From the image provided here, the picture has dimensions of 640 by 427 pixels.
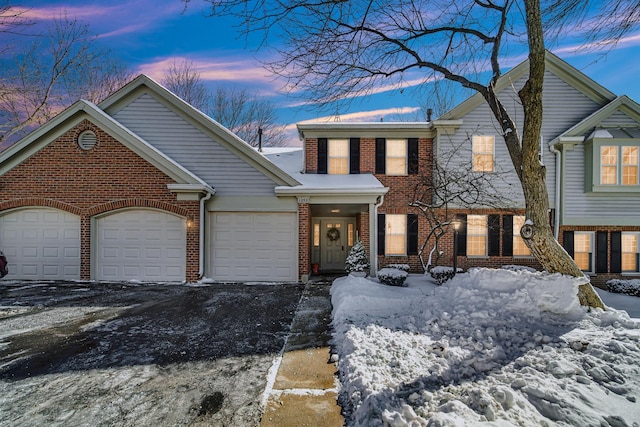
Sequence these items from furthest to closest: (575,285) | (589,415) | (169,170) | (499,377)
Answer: (169,170), (575,285), (499,377), (589,415)

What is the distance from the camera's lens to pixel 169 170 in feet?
32.6

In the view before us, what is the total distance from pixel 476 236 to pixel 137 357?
39.6ft

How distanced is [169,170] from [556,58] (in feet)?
51.2

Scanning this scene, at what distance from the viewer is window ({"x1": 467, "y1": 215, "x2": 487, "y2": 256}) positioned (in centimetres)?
1218

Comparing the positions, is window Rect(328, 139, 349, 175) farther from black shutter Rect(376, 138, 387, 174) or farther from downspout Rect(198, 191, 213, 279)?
downspout Rect(198, 191, 213, 279)

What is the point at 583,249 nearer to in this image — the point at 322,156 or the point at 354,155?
the point at 354,155

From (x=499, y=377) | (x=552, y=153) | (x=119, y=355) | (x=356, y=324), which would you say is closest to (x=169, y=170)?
(x=119, y=355)

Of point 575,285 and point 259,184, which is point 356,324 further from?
point 259,184

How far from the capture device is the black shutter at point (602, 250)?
471 inches

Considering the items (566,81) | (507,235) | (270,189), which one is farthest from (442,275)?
(566,81)

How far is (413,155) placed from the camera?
41.1ft

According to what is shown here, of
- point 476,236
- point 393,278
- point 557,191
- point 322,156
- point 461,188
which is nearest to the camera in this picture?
point 393,278

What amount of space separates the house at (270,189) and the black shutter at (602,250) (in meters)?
0.06

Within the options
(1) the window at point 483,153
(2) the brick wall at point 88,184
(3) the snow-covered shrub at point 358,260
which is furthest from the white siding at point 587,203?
(2) the brick wall at point 88,184
